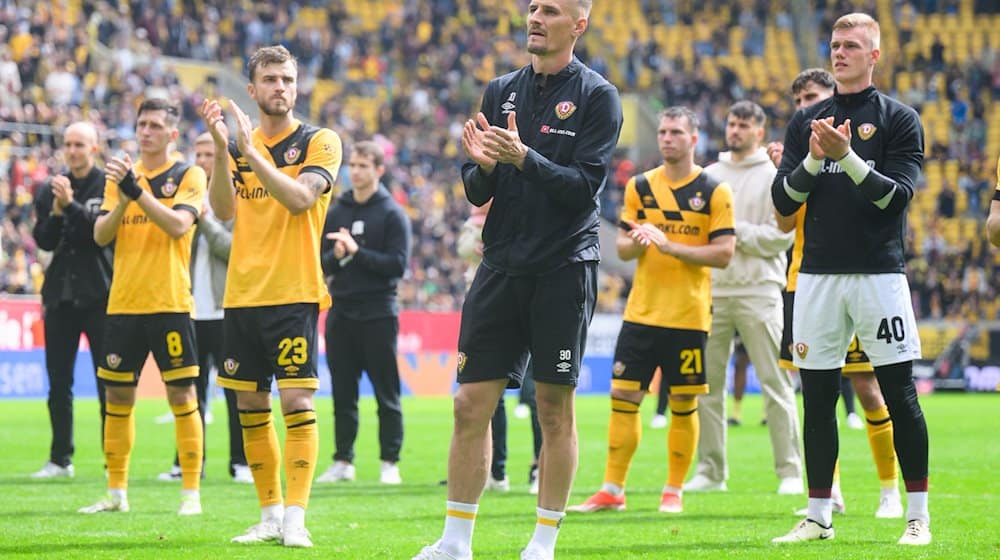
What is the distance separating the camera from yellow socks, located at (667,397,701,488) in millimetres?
9148

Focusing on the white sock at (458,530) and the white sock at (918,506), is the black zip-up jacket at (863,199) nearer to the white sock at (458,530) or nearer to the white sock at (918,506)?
the white sock at (918,506)

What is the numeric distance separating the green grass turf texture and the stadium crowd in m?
11.4

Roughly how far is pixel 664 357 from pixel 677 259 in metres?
0.63

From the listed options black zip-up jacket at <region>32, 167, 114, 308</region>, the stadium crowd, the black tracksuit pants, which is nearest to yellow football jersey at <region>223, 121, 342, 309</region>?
black zip-up jacket at <region>32, 167, 114, 308</region>

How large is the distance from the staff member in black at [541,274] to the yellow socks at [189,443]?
2770 millimetres

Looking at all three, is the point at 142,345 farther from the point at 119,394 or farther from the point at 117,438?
the point at 117,438

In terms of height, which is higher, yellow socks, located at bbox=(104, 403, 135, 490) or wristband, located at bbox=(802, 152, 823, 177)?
wristband, located at bbox=(802, 152, 823, 177)

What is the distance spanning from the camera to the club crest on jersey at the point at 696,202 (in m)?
9.40

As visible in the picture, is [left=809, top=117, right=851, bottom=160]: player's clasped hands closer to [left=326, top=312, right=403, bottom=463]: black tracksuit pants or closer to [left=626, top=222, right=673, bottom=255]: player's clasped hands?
[left=626, top=222, right=673, bottom=255]: player's clasped hands

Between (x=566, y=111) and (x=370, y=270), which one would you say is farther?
(x=370, y=270)

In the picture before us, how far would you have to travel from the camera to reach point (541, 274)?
244 inches

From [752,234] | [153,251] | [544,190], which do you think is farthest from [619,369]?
[544,190]

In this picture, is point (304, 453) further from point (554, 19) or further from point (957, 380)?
point (957, 380)

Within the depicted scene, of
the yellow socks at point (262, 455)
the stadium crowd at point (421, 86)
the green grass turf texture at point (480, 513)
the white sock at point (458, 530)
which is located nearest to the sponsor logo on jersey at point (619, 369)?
the green grass turf texture at point (480, 513)
